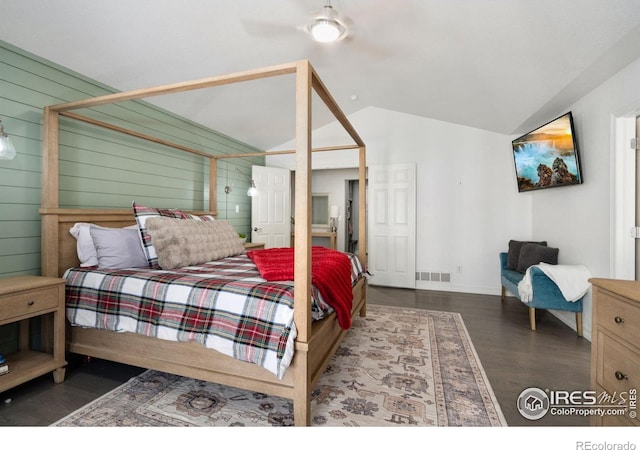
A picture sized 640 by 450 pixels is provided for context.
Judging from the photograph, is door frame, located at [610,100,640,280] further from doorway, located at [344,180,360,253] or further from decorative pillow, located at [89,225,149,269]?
doorway, located at [344,180,360,253]

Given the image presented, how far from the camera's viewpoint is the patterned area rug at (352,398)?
1742 mm

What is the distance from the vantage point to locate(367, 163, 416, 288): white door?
497cm

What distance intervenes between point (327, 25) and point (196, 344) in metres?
2.37

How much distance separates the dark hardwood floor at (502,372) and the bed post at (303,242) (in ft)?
3.98

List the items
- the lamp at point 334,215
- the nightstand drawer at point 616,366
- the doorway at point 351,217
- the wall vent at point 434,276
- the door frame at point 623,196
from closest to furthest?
the nightstand drawer at point 616,366
the door frame at point 623,196
the wall vent at point 434,276
the lamp at point 334,215
the doorway at point 351,217

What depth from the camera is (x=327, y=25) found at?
2.22m

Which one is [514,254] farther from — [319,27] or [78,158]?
[78,158]

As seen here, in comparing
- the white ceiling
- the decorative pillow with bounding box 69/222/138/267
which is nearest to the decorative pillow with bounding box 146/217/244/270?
the decorative pillow with bounding box 69/222/138/267

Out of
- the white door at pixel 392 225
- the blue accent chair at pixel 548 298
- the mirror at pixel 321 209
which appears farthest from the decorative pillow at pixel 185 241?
the mirror at pixel 321 209

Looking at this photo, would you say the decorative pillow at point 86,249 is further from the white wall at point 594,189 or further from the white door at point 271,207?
the white wall at point 594,189

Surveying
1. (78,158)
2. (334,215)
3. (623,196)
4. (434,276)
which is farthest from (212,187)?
(623,196)

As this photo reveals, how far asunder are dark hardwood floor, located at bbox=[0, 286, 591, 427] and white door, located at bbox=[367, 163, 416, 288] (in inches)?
57.6

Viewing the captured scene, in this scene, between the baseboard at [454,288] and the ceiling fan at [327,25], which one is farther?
the baseboard at [454,288]

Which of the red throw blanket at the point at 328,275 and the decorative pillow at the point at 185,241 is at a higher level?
the decorative pillow at the point at 185,241
